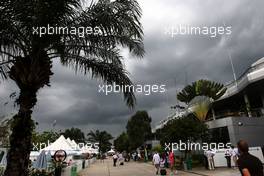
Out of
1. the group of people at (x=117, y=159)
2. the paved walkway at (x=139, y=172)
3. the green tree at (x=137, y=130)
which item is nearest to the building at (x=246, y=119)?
the paved walkway at (x=139, y=172)

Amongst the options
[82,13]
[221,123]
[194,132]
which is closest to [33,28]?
[82,13]

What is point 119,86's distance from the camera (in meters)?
9.98

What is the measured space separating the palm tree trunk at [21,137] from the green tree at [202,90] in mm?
25270

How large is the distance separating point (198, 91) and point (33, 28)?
25.8 metres

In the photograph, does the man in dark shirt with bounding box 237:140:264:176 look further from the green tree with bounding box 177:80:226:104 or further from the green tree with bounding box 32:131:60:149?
the green tree with bounding box 32:131:60:149

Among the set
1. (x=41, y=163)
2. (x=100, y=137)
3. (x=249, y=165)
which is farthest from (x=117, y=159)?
(x=100, y=137)

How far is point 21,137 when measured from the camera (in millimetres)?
8320

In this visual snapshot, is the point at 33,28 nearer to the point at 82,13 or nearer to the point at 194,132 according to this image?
the point at 82,13

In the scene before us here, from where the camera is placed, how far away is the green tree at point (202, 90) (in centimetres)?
3163

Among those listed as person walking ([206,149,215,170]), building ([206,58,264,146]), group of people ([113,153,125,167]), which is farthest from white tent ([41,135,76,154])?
building ([206,58,264,146])

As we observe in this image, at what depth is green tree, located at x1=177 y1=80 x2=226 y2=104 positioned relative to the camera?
31.6 meters

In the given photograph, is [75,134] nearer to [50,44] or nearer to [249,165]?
[50,44]

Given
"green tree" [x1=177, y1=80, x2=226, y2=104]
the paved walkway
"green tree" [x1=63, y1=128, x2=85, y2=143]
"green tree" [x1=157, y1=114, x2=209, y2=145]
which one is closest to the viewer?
the paved walkway

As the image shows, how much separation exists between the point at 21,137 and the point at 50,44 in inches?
109
